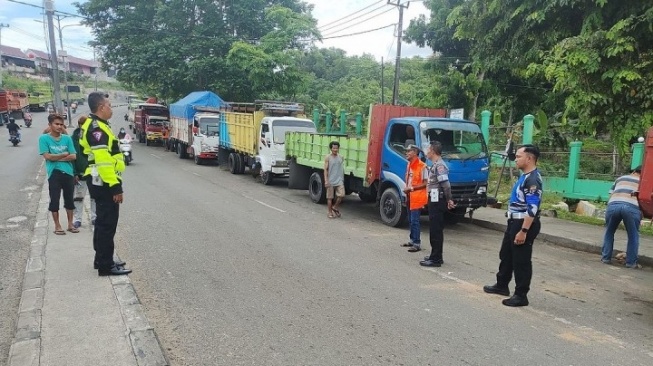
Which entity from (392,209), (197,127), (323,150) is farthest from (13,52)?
(392,209)

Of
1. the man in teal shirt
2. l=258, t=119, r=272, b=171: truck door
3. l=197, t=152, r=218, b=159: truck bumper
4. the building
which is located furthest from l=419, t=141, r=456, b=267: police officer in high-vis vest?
the building

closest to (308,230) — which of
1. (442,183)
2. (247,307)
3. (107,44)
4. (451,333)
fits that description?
(442,183)

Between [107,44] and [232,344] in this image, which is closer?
[232,344]

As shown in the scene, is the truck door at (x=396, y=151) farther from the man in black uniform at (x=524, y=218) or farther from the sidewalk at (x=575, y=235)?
the man in black uniform at (x=524, y=218)

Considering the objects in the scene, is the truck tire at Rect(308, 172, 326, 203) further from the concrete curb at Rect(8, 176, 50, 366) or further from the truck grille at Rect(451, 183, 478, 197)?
the concrete curb at Rect(8, 176, 50, 366)

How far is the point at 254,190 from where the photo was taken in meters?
13.6

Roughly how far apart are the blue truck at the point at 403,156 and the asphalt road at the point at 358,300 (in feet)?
2.12

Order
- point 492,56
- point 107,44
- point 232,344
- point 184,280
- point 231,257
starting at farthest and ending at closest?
point 107,44 < point 492,56 < point 231,257 < point 184,280 < point 232,344

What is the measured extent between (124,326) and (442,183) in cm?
420

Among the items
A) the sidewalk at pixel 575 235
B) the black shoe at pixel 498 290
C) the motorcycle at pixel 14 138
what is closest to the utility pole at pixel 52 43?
the motorcycle at pixel 14 138

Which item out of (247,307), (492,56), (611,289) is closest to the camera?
(247,307)

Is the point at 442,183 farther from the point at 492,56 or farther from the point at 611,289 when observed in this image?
the point at 492,56

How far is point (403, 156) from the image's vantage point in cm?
871

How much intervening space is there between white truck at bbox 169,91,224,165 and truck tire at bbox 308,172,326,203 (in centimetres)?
967
